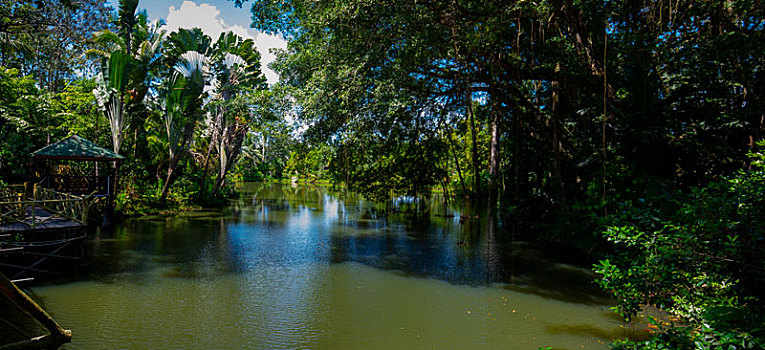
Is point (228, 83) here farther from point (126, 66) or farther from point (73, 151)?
point (73, 151)

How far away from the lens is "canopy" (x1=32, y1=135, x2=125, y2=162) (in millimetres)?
13484

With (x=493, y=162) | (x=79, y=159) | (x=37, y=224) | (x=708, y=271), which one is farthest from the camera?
(x=493, y=162)

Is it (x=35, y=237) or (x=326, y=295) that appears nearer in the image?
(x=326, y=295)

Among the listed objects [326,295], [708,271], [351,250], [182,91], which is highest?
[182,91]

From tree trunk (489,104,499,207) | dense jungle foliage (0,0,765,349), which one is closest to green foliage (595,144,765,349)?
dense jungle foliage (0,0,765,349)

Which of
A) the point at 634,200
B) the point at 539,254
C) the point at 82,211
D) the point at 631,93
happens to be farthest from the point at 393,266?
the point at 82,211

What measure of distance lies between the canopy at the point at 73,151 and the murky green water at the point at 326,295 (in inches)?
111

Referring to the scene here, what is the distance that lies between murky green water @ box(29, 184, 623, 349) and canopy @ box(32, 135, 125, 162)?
2821 mm

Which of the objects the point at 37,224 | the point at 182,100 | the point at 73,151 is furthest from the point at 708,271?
the point at 182,100

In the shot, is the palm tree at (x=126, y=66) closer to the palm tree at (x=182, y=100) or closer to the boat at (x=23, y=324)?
the palm tree at (x=182, y=100)

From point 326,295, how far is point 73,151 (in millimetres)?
11409

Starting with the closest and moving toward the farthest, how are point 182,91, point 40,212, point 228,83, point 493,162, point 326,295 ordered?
1. point 326,295
2. point 40,212
3. point 182,91
4. point 228,83
5. point 493,162

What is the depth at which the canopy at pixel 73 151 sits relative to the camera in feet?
44.2

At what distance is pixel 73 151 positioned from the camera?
547 inches
